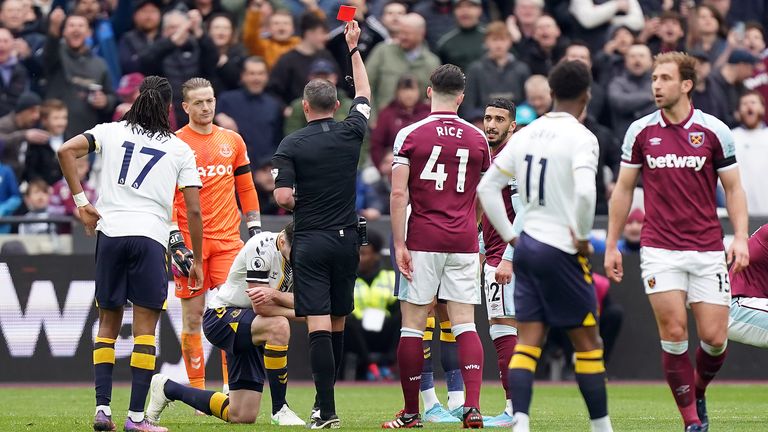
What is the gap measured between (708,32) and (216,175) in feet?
35.0

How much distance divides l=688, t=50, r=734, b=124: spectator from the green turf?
4.91 metres

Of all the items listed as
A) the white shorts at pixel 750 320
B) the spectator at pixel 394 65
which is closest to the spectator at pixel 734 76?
the spectator at pixel 394 65

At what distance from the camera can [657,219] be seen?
9.71 metres

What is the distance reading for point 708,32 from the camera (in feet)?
69.1

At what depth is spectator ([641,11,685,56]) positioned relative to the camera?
20344mm

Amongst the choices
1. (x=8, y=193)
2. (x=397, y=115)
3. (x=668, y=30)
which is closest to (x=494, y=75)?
(x=397, y=115)

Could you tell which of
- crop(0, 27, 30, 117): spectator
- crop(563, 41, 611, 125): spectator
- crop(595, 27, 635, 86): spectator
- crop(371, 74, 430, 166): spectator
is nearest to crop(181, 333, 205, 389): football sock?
crop(371, 74, 430, 166): spectator

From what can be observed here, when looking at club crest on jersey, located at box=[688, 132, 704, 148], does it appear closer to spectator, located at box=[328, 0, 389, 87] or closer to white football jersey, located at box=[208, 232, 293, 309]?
white football jersey, located at box=[208, 232, 293, 309]

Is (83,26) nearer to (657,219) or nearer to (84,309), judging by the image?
(84,309)

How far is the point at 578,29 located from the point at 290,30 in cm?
460

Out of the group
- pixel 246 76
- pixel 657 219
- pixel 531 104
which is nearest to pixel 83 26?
pixel 246 76

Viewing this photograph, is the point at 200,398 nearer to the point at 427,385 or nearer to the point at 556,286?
the point at 427,385

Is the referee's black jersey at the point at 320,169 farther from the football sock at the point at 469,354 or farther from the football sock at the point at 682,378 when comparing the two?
the football sock at the point at 682,378

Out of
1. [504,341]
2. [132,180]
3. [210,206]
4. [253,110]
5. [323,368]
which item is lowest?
[323,368]
